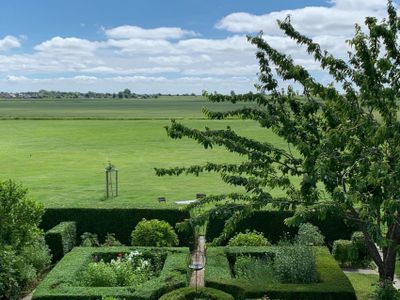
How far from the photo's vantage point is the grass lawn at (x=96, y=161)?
33.5m

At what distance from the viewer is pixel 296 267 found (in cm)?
1380

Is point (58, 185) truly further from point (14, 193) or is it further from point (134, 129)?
point (134, 129)

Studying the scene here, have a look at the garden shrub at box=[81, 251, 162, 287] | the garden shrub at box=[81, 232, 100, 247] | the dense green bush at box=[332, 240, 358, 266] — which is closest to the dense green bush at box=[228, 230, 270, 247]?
the dense green bush at box=[332, 240, 358, 266]

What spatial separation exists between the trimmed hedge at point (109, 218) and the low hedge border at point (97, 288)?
3.94 meters

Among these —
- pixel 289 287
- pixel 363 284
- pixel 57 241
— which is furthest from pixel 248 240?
pixel 57 241

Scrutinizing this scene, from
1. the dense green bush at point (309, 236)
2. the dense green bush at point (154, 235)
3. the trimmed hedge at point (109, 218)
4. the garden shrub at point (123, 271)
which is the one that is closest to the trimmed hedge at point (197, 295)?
the garden shrub at point (123, 271)

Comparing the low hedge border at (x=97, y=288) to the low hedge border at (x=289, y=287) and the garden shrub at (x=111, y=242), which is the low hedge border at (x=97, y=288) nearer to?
the low hedge border at (x=289, y=287)

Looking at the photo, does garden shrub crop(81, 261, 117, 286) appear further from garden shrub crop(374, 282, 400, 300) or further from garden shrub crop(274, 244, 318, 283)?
garden shrub crop(374, 282, 400, 300)

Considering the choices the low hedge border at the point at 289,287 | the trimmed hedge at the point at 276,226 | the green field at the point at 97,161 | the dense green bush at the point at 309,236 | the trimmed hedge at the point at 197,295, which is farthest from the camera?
the green field at the point at 97,161

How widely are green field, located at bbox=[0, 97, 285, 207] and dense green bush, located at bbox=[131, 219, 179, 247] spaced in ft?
6.65

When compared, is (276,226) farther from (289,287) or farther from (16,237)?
(16,237)

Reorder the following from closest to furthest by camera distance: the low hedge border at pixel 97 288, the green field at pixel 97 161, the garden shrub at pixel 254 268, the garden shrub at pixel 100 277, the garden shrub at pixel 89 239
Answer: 1. the low hedge border at pixel 97 288
2. the garden shrub at pixel 100 277
3. the garden shrub at pixel 254 268
4. the garden shrub at pixel 89 239
5. the green field at pixel 97 161

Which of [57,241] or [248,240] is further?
[57,241]

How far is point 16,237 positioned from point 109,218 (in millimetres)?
5103
